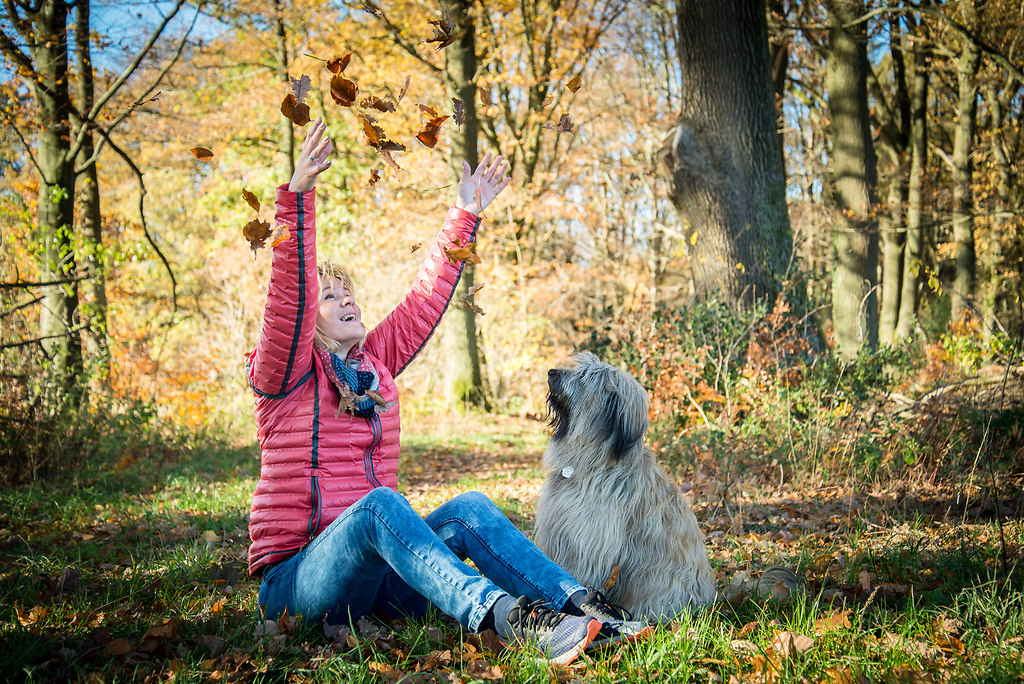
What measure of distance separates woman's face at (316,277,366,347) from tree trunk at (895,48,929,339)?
14.4 m

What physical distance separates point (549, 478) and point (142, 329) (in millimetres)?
7419

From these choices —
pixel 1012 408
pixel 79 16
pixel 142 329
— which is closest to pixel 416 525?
pixel 1012 408

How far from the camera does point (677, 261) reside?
19.3 metres

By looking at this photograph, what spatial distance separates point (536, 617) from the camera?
2.60 m

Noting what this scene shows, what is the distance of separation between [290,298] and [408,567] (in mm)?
1124

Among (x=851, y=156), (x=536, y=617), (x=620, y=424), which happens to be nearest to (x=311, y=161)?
(x=620, y=424)

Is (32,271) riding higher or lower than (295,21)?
lower

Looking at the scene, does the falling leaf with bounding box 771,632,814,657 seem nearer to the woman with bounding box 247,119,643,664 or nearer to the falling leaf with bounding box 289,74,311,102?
the woman with bounding box 247,119,643,664

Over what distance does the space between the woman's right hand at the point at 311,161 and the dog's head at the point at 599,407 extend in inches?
52.3

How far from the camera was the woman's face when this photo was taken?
3.26 m

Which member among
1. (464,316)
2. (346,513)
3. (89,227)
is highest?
(89,227)

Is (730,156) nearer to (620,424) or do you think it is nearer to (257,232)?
(620,424)

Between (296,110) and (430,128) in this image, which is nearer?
(296,110)

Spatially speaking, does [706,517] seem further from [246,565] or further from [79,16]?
[79,16]
